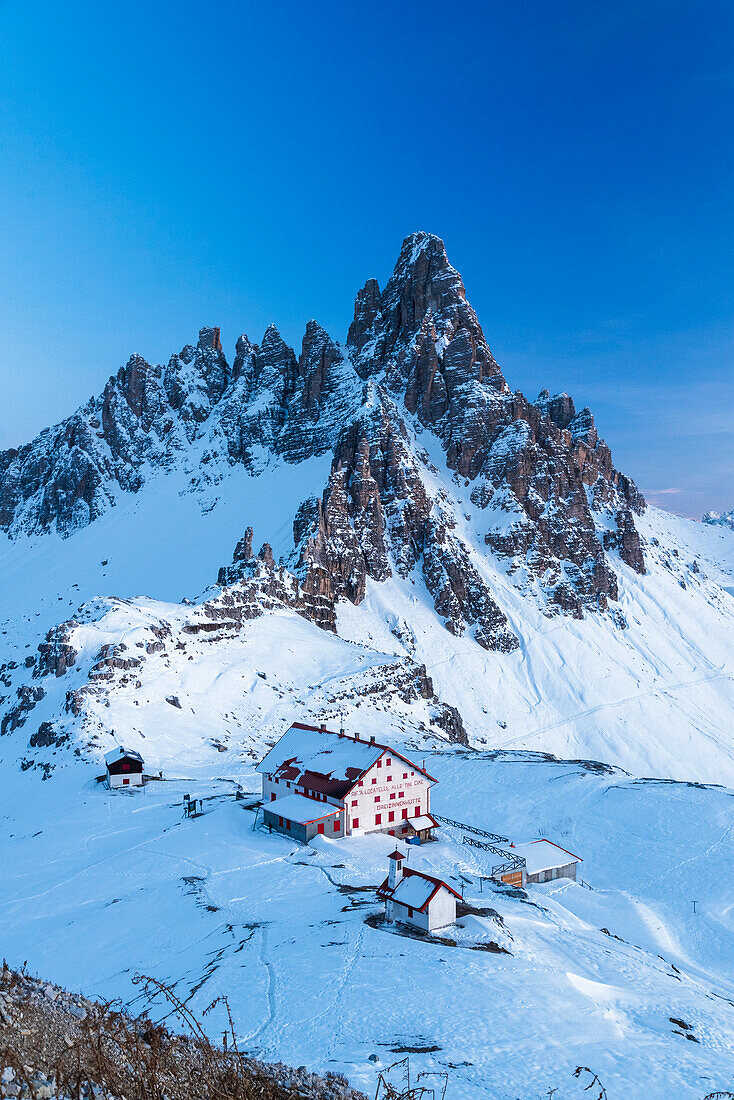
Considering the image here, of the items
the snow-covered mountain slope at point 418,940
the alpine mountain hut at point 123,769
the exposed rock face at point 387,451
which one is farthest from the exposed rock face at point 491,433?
the alpine mountain hut at point 123,769

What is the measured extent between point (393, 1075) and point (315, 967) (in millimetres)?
6889

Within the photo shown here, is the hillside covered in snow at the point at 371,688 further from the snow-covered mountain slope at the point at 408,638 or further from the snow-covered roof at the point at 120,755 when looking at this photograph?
the snow-covered roof at the point at 120,755

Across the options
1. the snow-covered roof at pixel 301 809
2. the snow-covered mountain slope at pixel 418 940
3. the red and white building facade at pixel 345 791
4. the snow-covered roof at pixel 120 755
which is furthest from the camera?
the snow-covered roof at pixel 120 755

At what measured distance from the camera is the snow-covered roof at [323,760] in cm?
3816

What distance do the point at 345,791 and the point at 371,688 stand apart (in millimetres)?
40908

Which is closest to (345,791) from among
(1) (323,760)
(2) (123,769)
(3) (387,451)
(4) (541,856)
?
(1) (323,760)

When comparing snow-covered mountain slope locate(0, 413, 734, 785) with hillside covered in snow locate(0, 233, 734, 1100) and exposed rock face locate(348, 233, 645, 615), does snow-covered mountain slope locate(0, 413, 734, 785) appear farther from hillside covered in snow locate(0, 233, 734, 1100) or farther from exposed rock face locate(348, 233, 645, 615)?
exposed rock face locate(348, 233, 645, 615)

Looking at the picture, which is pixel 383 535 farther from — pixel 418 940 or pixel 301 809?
pixel 418 940

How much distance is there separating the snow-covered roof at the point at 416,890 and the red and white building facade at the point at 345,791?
Answer: 1240cm

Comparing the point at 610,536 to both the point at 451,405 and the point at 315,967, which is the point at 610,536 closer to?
the point at 451,405

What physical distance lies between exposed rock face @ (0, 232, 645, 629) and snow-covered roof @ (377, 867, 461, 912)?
7822 cm

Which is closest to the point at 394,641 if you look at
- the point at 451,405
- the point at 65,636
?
the point at 65,636

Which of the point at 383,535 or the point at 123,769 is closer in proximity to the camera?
the point at 123,769

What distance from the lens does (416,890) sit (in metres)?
23.5
